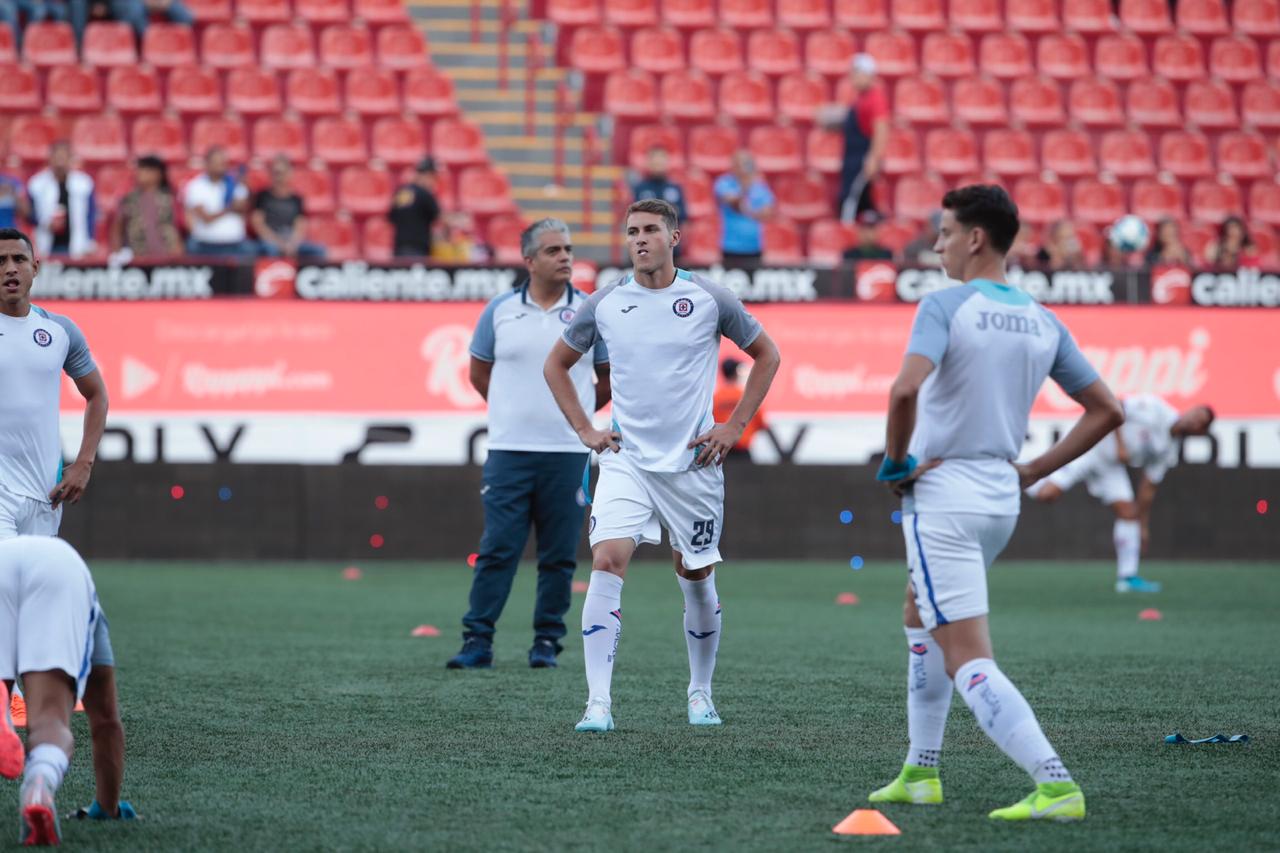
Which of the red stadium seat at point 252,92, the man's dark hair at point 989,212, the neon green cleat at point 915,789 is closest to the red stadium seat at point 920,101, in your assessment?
the red stadium seat at point 252,92

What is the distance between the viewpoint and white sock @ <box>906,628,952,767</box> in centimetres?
578

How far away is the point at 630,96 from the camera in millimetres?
22172

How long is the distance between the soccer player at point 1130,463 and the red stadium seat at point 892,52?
814cm

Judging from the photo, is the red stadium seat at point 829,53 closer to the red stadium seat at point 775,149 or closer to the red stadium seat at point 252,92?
the red stadium seat at point 775,149

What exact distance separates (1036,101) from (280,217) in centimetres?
1041

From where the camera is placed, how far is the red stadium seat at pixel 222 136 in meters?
20.4

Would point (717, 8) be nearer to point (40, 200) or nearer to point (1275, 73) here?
point (1275, 73)

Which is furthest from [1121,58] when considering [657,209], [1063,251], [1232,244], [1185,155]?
[657,209]

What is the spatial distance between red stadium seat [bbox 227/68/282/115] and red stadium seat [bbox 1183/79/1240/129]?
1156 cm

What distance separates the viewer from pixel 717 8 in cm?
2383

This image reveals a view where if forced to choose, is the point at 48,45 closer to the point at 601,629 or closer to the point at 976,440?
the point at 601,629

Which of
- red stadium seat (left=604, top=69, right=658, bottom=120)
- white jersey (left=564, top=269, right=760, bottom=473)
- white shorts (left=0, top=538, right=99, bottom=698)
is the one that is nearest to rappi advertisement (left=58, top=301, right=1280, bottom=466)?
red stadium seat (left=604, top=69, right=658, bottom=120)

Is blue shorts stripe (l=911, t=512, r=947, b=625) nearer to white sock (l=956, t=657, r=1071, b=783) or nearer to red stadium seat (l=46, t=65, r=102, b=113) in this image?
white sock (l=956, t=657, r=1071, b=783)

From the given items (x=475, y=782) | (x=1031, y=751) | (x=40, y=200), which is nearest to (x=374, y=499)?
(x=40, y=200)
